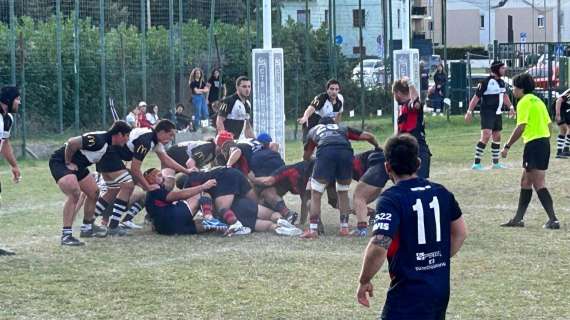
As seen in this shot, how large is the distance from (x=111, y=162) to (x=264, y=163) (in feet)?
7.18

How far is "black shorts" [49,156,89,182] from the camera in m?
13.6

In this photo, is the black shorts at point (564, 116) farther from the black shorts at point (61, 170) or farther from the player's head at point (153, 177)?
the black shorts at point (61, 170)

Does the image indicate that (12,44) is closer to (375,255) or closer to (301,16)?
(301,16)

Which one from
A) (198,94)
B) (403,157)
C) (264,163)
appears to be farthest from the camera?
(198,94)

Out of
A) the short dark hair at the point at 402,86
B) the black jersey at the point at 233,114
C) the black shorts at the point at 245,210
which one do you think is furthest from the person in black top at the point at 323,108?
the short dark hair at the point at 402,86

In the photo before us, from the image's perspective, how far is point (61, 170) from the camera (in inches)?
537

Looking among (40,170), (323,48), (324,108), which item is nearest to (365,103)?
(323,48)

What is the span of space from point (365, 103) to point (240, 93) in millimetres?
16001

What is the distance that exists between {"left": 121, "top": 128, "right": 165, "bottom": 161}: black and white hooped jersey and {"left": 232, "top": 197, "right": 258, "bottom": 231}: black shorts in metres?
1.33

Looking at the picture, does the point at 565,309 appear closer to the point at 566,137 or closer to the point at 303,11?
the point at 566,137

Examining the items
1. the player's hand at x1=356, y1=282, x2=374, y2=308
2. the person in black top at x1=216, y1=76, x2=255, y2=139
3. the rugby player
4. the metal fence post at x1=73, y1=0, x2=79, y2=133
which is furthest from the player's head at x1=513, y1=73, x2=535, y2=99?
the metal fence post at x1=73, y1=0, x2=79, y2=133

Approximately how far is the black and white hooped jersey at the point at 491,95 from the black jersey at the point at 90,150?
1063cm

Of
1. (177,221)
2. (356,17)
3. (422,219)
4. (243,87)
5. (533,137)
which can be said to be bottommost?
(177,221)

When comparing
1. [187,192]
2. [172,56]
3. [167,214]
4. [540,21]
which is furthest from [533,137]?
[540,21]
